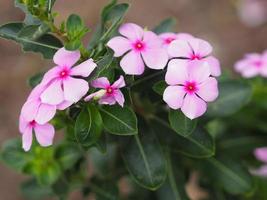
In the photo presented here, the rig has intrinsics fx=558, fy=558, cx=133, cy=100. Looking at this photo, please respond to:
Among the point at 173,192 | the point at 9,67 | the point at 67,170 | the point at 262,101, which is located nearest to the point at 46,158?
the point at 67,170

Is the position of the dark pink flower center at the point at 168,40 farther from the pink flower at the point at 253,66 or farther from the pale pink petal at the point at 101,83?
the pink flower at the point at 253,66

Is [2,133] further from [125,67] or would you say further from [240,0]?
[125,67]

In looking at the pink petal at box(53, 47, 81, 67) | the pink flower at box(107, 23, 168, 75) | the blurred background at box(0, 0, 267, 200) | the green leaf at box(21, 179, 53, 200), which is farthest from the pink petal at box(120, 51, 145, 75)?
the blurred background at box(0, 0, 267, 200)

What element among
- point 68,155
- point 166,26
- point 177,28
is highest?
point 166,26

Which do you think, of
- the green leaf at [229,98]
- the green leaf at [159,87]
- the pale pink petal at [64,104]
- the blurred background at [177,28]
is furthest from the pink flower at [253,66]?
the blurred background at [177,28]

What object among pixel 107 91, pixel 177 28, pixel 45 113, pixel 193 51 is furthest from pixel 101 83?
pixel 177 28

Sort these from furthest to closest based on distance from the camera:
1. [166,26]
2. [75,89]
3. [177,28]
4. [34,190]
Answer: [177,28] < [34,190] < [166,26] < [75,89]

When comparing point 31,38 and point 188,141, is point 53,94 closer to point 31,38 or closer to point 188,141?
point 31,38

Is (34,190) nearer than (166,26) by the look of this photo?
No
